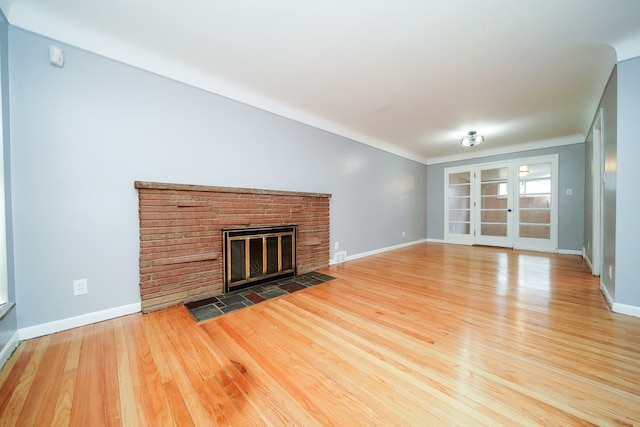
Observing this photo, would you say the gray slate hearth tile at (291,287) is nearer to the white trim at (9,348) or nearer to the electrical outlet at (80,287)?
the electrical outlet at (80,287)

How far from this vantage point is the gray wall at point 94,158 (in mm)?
1668

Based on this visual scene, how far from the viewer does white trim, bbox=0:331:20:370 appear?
1.39m

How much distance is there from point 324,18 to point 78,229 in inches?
98.8

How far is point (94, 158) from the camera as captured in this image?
1.89 meters

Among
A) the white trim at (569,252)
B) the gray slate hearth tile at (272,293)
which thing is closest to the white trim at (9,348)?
the gray slate hearth tile at (272,293)

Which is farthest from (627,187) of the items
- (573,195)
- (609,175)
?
(573,195)

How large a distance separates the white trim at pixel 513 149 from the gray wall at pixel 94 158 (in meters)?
5.23

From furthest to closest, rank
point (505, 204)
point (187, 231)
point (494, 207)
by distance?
1. point (494, 207)
2. point (505, 204)
3. point (187, 231)

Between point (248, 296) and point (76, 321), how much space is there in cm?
131

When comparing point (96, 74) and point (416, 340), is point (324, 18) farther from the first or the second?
point (416, 340)

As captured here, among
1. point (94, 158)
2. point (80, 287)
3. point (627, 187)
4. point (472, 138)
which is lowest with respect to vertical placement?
→ point (80, 287)

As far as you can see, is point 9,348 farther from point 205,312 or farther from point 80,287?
point 205,312

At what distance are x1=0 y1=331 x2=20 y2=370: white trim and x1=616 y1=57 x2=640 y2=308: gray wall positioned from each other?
15.0 ft

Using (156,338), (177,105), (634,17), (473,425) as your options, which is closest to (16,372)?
(156,338)
